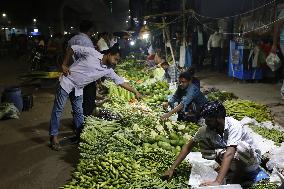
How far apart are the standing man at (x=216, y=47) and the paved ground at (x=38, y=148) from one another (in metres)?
3.98

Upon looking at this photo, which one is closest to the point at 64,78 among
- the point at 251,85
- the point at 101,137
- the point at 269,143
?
the point at 101,137

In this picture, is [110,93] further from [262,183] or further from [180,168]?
[262,183]

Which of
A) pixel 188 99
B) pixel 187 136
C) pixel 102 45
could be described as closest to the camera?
pixel 187 136

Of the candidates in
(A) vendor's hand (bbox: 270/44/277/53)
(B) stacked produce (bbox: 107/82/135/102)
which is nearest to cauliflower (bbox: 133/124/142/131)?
(B) stacked produce (bbox: 107/82/135/102)

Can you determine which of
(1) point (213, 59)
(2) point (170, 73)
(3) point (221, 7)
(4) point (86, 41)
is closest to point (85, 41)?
(4) point (86, 41)

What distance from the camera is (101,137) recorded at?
5.94 meters

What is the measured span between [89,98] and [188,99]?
82.6 inches

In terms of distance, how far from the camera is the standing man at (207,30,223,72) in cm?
1584

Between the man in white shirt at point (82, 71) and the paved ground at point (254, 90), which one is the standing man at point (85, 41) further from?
the paved ground at point (254, 90)

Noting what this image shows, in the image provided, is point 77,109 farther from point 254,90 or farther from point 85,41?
point 254,90

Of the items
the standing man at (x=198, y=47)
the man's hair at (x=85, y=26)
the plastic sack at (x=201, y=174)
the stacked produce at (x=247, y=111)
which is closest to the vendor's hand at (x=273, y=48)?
the stacked produce at (x=247, y=111)

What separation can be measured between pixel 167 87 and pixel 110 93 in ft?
7.24

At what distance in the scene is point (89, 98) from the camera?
7.13 metres

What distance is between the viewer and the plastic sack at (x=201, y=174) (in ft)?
14.3
